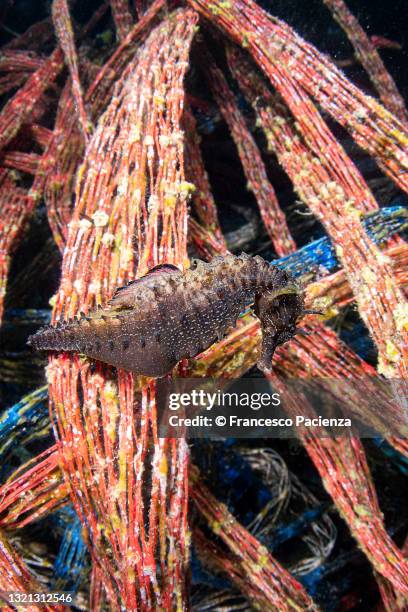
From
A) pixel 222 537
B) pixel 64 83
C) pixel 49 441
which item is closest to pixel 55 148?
pixel 64 83

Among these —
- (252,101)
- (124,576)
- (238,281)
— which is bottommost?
(124,576)

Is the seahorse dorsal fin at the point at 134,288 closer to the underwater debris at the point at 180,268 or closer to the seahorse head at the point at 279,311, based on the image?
the underwater debris at the point at 180,268

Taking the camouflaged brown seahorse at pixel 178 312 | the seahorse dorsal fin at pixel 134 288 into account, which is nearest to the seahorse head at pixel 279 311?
the camouflaged brown seahorse at pixel 178 312

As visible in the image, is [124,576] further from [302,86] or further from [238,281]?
[302,86]

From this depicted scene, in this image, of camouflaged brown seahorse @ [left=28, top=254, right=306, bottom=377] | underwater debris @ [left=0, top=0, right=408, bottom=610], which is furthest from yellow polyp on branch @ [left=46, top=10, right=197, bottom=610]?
camouflaged brown seahorse @ [left=28, top=254, right=306, bottom=377]

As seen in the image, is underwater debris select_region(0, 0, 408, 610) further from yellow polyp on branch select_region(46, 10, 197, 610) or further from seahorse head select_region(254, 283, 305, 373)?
seahorse head select_region(254, 283, 305, 373)

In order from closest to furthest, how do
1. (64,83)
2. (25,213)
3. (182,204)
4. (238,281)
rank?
(238,281) < (182,204) < (25,213) < (64,83)
